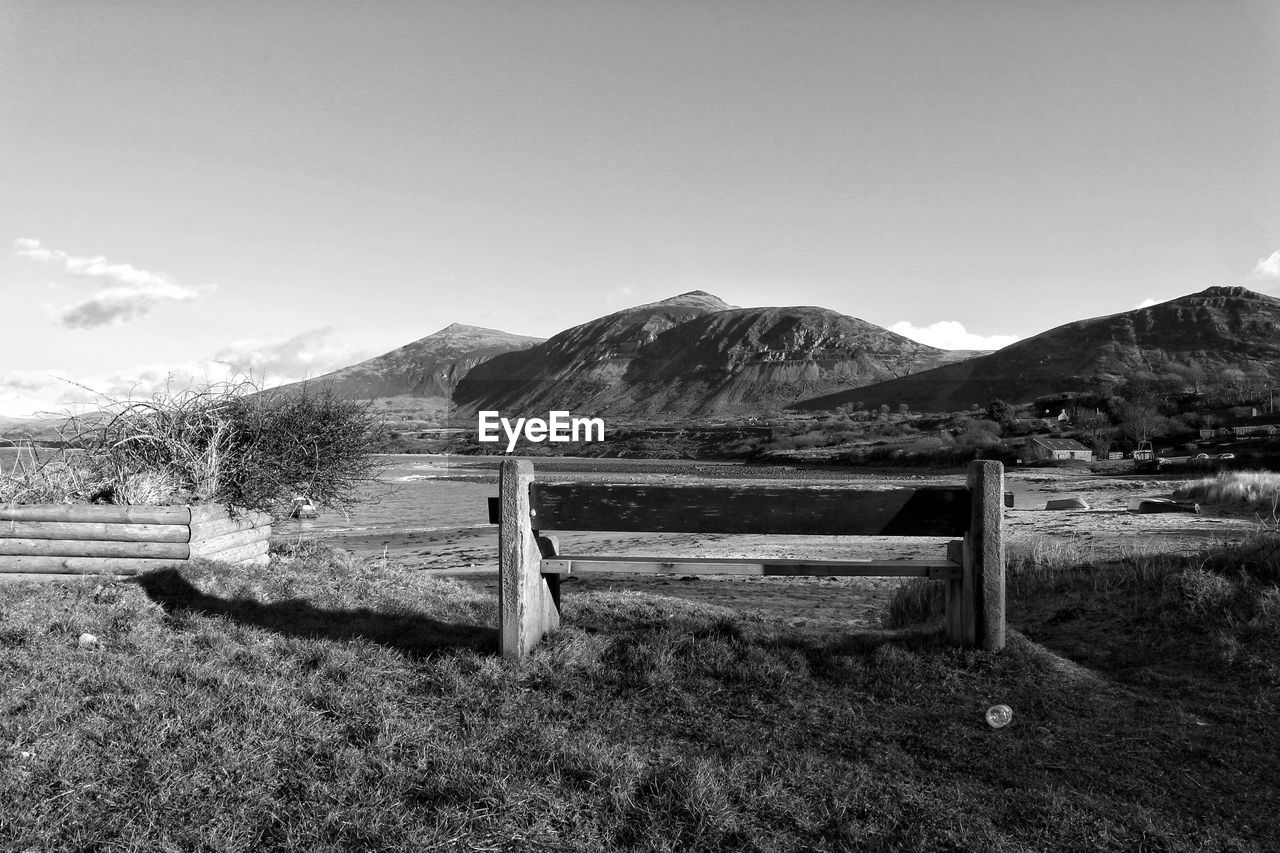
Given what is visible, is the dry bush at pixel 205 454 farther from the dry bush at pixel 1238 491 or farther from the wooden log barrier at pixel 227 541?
the dry bush at pixel 1238 491

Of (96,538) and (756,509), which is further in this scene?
(96,538)

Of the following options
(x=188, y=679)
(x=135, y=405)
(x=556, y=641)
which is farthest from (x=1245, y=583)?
(x=135, y=405)

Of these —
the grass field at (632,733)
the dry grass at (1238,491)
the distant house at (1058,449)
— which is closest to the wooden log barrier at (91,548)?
the grass field at (632,733)

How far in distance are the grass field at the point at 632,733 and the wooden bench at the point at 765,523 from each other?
1.02ft

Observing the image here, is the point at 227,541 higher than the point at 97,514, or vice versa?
the point at 97,514

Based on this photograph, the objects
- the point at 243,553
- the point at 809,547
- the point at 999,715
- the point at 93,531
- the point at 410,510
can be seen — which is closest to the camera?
the point at 999,715

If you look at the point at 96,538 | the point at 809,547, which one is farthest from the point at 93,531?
the point at 809,547

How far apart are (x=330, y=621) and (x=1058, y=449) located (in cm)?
5439

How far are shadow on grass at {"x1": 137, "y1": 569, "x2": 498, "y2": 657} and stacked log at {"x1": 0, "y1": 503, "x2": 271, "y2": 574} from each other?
0.41 metres

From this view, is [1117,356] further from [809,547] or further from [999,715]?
[999,715]

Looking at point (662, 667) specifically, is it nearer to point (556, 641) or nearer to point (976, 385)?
point (556, 641)

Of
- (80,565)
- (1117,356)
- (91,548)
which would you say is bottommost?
(80,565)

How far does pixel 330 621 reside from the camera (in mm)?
6207

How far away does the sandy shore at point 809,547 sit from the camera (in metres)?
11.3
